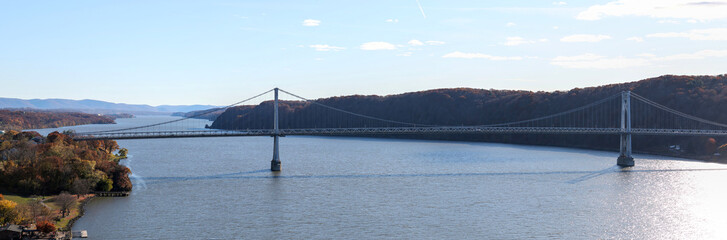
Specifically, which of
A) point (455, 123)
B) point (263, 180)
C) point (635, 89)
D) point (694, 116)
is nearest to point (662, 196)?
point (263, 180)

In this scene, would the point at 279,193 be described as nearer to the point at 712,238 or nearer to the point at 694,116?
the point at 712,238

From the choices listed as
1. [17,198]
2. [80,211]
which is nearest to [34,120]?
[17,198]

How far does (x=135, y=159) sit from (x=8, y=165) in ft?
78.1

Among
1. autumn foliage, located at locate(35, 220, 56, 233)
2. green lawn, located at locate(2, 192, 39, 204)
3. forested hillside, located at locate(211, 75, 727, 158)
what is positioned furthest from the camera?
forested hillside, located at locate(211, 75, 727, 158)

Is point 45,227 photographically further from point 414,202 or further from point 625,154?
point 625,154

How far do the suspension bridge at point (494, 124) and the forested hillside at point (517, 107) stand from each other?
0.88m

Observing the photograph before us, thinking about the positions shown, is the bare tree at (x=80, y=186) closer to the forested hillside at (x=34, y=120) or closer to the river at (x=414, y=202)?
the river at (x=414, y=202)

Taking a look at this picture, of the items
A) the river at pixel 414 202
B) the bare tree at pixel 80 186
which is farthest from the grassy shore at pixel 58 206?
the river at pixel 414 202

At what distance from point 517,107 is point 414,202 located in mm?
78497

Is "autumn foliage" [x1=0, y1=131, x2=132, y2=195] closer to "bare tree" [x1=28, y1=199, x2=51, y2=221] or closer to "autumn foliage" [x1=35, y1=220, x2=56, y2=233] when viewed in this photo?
"bare tree" [x1=28, y1=199, x2=51, y2=221]

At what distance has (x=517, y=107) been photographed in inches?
4232

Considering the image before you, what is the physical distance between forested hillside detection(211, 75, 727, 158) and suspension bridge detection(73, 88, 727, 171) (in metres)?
0.88

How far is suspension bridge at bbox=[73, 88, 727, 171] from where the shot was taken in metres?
53.7

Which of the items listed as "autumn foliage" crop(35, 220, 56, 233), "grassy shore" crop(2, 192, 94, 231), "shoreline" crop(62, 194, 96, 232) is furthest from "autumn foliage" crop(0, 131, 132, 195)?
"autumn foliage" crop(35, 220, 56, 233)
